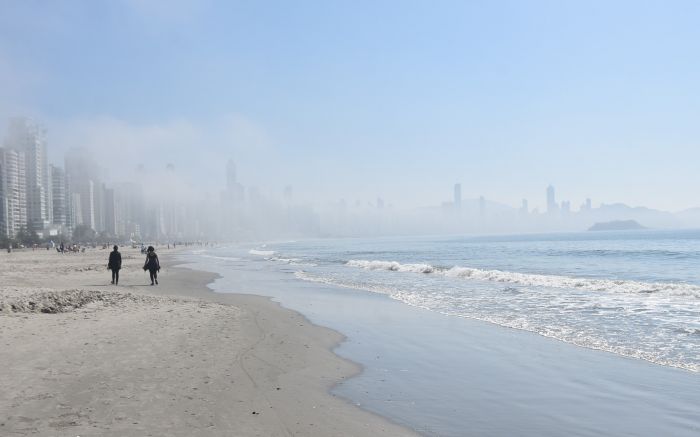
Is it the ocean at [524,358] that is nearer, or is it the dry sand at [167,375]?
the dry sand at [167,375]

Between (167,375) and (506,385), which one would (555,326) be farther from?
(167,375)

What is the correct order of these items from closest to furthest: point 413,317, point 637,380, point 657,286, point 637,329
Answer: point 637,380 → point 637,329 → point 413,317 → point 657,286

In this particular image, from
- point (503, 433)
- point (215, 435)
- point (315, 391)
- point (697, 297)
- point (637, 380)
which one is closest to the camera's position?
point (215, 435)

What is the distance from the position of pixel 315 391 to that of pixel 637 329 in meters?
9.22

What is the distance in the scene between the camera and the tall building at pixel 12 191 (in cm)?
16612

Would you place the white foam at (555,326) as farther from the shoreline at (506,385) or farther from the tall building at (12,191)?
the tall building at (12,191)

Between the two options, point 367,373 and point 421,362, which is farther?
point 421,362

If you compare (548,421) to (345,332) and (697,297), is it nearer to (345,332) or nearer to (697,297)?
(345,332)

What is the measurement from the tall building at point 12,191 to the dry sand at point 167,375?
591ft

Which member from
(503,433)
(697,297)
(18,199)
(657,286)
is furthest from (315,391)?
(18,199)

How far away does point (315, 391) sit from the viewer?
7.41 m

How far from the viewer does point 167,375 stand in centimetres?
775

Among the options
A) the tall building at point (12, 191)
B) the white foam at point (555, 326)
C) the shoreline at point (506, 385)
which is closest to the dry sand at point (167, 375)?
the shoreline at point (506, 385)

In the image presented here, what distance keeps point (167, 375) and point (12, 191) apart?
20308 cm
